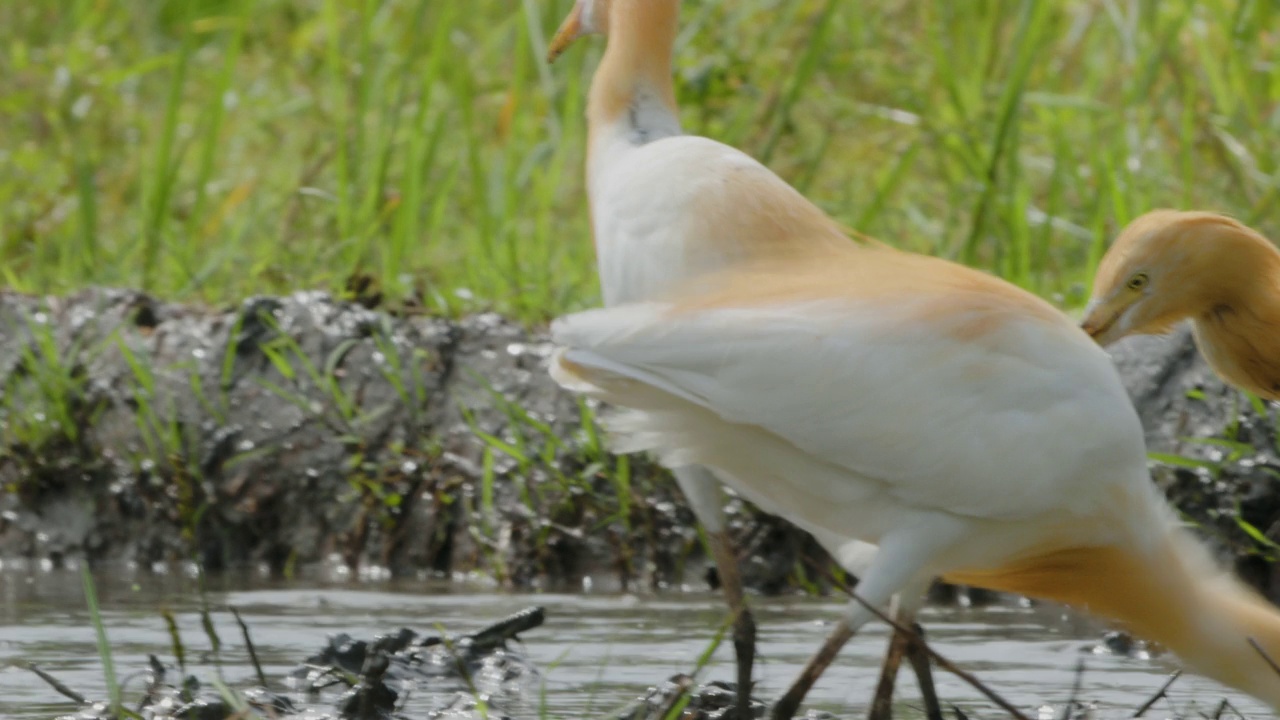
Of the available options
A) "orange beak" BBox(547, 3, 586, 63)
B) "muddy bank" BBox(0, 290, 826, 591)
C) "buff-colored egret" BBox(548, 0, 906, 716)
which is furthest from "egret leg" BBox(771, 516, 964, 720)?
"muddy bank" BBox(0, 290, 826, 591)

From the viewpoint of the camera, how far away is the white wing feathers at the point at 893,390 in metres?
2.97

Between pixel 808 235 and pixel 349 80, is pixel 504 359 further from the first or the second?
pixel 349 80

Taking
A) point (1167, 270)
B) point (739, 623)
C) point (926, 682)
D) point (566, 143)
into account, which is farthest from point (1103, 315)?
point (566, 143)

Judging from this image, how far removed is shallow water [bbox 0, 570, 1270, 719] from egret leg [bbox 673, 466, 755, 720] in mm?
238

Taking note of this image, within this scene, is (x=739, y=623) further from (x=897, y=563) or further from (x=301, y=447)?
(x=301, y=447)

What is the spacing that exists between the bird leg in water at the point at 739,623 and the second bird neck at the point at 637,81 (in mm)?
855

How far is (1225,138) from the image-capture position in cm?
645

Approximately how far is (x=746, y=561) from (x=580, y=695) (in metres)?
1.33

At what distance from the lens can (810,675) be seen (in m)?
3.14

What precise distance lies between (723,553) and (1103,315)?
874 millimetres

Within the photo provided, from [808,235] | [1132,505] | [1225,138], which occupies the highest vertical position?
[1225,138]

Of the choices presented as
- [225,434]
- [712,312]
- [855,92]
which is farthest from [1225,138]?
[712,312]

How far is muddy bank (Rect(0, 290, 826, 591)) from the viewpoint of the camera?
16.8 feet

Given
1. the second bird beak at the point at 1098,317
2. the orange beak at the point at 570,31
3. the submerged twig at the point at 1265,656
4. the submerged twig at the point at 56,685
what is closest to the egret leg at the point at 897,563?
the submerged twig at the point at 1265,656
